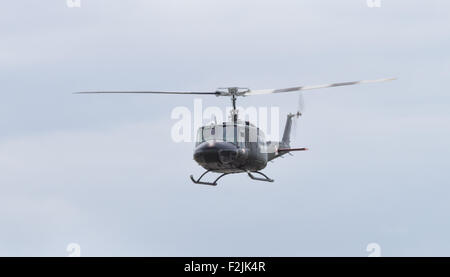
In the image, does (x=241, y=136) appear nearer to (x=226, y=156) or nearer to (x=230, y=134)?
(x=230, y=134)

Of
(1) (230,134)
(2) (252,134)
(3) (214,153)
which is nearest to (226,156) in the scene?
(3) (214,153)

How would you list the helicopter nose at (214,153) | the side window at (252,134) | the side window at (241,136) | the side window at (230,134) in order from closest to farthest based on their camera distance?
the helicopter nose at (214,153)
the side window at (230,134)
the side window at (241,136)
the side window at (252,134)

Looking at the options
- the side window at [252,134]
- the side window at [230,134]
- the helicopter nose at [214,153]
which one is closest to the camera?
the helicopter nose at [214,153]

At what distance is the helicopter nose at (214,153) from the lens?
5803 cm

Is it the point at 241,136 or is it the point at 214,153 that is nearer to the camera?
the point at 214,153

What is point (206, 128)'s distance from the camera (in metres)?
60.5

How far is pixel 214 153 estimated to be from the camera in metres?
58.0

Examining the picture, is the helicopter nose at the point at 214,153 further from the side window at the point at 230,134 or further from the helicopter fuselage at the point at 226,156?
the side window at the point at 230,134

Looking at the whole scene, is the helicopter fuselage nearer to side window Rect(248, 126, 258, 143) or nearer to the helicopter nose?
the helicopter nose

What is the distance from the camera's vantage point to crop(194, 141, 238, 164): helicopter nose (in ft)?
190
